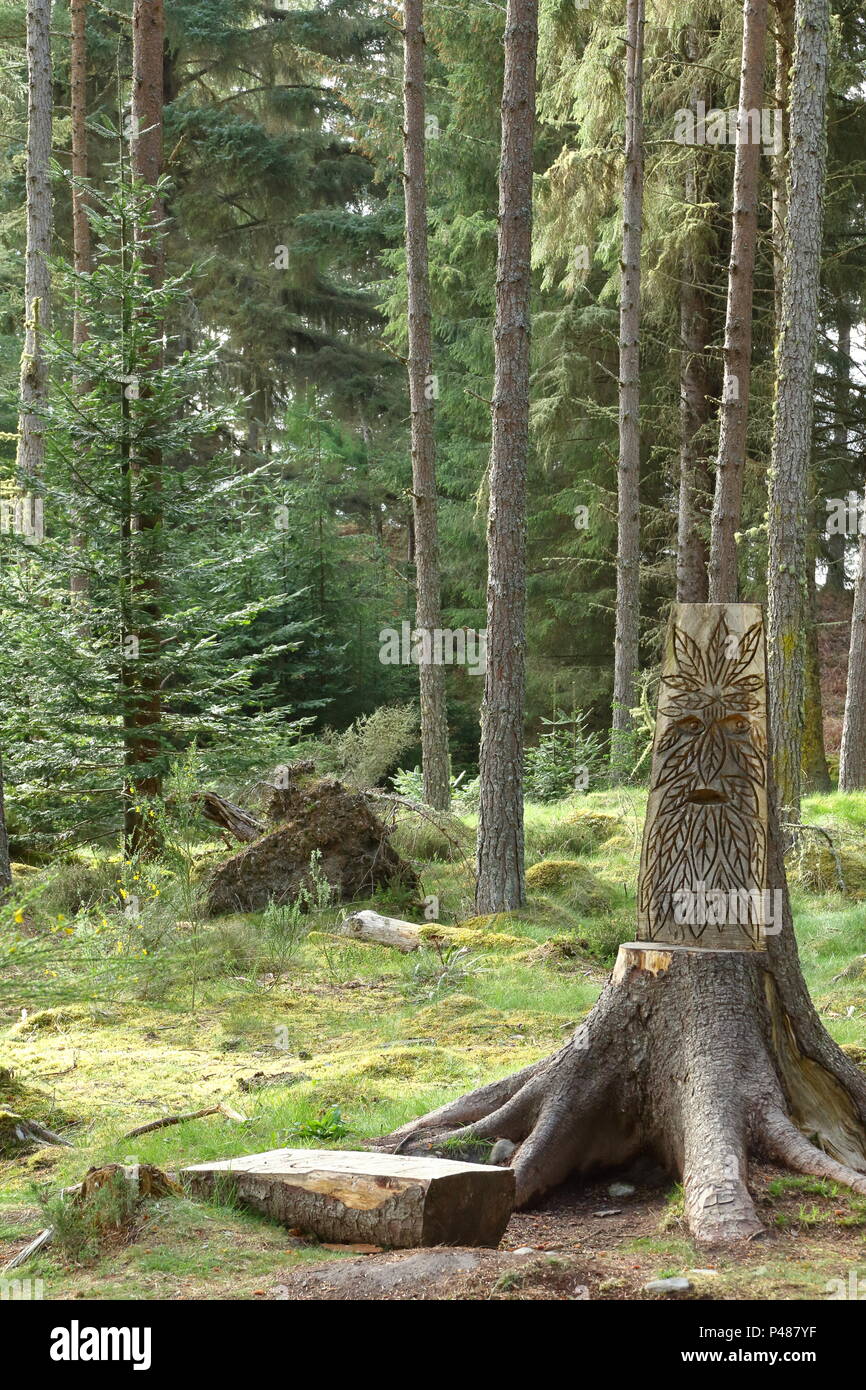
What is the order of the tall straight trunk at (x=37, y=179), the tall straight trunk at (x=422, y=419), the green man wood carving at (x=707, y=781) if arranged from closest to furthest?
the green man wood carving at (x=707, y=781) → the tall straight trunk at (x=37, y=179) → the tall straight trunk at (x=422, y=419)

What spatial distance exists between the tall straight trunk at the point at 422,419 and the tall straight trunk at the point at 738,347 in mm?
3420

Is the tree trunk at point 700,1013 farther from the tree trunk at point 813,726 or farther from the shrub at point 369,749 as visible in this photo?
the shrub at point 369,749

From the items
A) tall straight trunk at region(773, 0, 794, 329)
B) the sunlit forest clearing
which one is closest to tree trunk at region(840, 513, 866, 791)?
the sunlit forest clearing

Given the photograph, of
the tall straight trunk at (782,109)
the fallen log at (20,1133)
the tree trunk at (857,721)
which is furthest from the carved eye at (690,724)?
the tree trunk at (857,721)

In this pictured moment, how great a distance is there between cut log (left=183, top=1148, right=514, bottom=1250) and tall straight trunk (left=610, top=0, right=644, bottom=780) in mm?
12347

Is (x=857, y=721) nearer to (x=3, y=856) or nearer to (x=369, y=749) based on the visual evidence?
(x=369, y=749)

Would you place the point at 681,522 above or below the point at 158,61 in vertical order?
below

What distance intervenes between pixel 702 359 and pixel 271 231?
494 inches

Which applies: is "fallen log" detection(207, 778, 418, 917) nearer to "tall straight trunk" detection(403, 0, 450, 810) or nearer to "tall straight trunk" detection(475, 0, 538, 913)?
"tall straight trunk" detection(475, 0, 538, 913)

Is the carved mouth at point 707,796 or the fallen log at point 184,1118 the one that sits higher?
the carved mouth at point 707,796

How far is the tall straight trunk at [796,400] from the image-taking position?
1112cm

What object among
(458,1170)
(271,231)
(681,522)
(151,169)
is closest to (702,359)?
(681,522)

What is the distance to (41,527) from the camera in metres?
12.0
